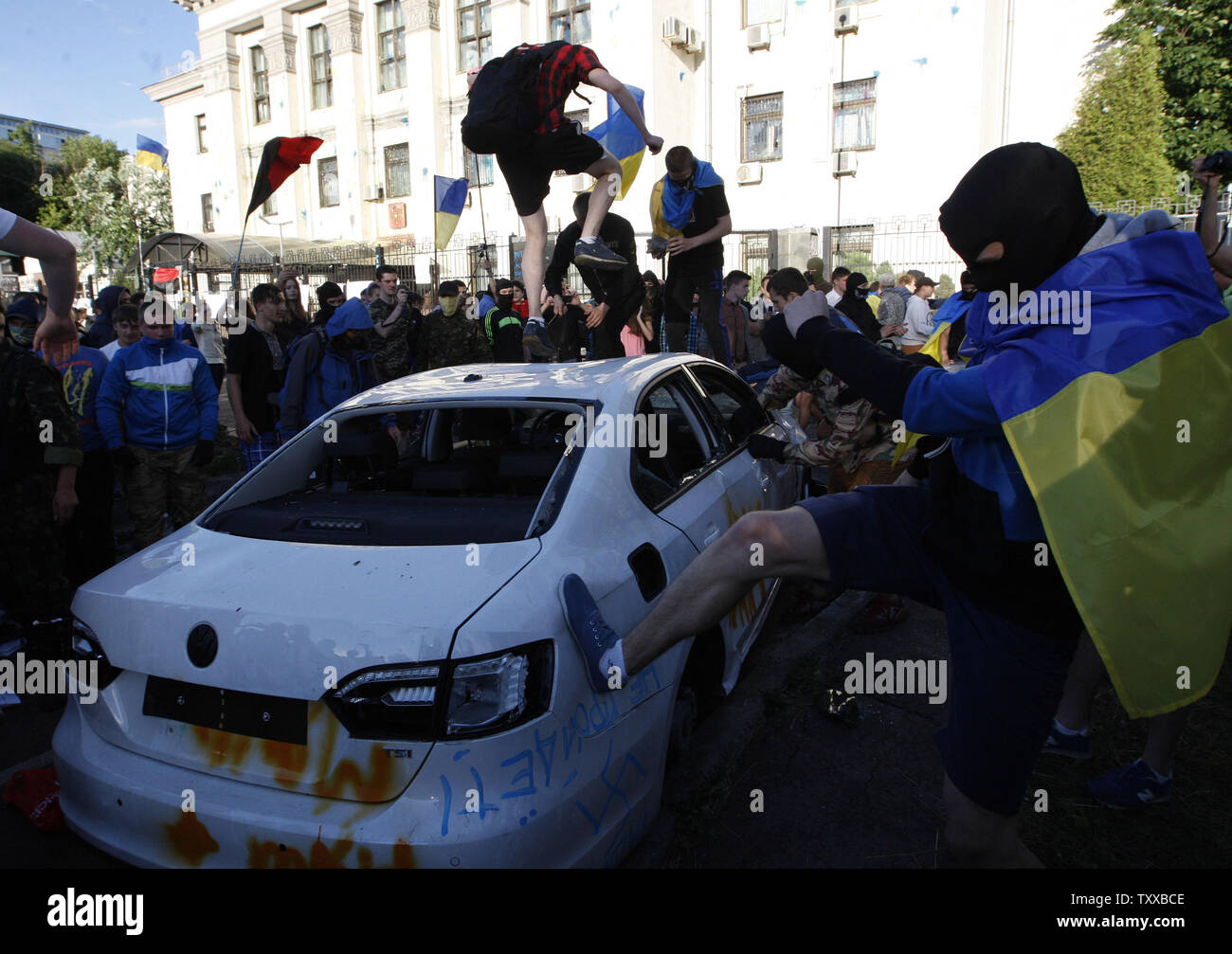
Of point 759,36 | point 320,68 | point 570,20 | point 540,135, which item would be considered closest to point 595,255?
point 540,135

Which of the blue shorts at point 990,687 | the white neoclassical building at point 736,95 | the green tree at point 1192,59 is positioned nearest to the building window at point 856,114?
the white neoclassical building at point 736,95

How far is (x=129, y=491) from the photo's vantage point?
5625 millimetres

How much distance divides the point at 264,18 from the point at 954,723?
3608cm

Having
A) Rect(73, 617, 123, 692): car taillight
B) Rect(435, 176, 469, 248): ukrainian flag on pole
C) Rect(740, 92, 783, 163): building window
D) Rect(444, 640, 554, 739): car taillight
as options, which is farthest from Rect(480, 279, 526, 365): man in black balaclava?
Rect(740, 92, 783, 163): building window

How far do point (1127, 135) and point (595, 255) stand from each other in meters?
18.9

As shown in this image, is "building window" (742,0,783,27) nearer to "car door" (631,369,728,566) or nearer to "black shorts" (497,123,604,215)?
"black shorts" (497,123,604,215)

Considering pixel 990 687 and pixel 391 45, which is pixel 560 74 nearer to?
pixel 990 687

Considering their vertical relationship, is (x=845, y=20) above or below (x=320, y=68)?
below

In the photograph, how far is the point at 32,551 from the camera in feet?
14.8

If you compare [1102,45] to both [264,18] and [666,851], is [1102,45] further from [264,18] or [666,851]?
[264,18]

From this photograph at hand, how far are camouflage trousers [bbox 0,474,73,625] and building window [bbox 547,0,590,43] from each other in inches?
895

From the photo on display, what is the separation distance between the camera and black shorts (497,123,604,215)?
15.3ft

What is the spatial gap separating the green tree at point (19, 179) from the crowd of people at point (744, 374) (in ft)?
165

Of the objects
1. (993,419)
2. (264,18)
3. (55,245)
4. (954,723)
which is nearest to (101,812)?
(55,245)
